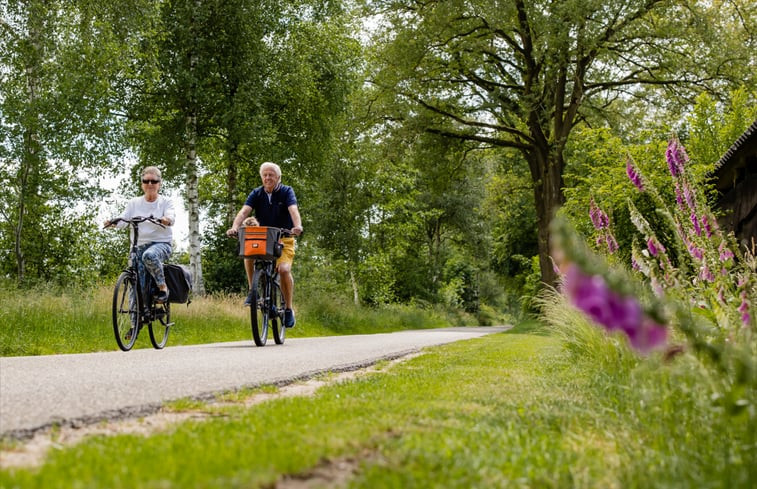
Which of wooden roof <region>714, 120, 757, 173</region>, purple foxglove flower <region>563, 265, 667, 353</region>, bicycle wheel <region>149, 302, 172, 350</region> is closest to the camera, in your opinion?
purple foxglove flower <region>563, 265, 667, 353</region>

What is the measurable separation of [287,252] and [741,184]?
11083 mm

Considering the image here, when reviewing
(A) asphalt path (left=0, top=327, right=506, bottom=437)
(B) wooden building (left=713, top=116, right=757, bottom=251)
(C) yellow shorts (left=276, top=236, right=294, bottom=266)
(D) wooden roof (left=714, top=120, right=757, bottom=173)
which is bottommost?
(A) asphalt path (left=0, top=327, right=506, bottom=437)

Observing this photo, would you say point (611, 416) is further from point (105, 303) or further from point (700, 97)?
point (700, 97)

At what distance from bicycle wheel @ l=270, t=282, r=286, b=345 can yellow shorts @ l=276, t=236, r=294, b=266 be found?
328mm

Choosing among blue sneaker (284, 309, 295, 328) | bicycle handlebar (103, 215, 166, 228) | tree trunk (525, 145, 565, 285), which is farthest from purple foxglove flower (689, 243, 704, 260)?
tree trunk (525, 145, 565, 285)

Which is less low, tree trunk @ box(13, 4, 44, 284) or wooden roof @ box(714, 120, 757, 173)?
tree trunk @ box(13, 4, 44, 284)

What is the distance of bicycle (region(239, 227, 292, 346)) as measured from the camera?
8.53m

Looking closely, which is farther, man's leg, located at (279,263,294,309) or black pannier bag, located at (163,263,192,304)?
man's leg, located at (279,263,294,309)

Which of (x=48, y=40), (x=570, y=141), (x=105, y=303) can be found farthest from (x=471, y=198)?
(x=105, y=303)

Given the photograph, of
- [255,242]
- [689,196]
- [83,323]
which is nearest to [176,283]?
[255,242]

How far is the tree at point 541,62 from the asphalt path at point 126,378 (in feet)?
41.8

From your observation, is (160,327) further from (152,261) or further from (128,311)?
(152,261)

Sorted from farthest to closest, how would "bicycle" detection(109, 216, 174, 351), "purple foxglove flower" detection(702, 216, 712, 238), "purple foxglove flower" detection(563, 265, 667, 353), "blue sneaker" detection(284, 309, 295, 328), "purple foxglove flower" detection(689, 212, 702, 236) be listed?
"blue sneaker" detection(284, 309, 295, 328), "bicycle" detection(109, 216, 174, 351), "purple foxglove flower" detection(689, 212, 702, 236), "purple foxglove flower" detection(702, 216, 712, 238), "purple foxglove flower" detection(563, 265, 667, 353)

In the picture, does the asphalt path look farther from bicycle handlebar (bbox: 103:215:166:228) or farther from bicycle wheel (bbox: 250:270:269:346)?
bicycle handlebar (bbox: 103:215:166:228)
